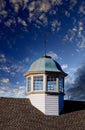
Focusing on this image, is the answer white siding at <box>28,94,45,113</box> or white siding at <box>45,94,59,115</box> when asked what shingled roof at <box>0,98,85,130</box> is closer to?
white siding at <box>28,94,45,113</box>

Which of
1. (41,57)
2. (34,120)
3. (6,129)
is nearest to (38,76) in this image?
(41,57)

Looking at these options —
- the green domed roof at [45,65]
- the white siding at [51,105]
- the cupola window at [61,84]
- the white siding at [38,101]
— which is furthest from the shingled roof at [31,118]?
the green domed roof at [45,65]

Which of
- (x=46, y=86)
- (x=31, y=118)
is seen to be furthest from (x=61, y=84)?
(x=31, y=118)

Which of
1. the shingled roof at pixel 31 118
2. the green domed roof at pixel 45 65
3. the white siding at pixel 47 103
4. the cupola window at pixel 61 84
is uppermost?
the green domed roof at pixel 45 65

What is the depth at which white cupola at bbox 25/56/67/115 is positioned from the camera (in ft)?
100

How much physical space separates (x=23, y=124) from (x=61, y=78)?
6906mm

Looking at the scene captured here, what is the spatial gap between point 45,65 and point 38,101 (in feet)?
11.0

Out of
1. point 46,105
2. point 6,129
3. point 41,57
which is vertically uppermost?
point 41,57

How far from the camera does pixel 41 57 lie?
32.3 meters

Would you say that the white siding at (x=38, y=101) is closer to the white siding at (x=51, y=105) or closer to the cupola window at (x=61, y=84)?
the white siding at (x=51, y=105)

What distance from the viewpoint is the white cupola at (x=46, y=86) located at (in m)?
30.5

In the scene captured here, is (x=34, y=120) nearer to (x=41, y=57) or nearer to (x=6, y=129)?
(x=6, y=129)

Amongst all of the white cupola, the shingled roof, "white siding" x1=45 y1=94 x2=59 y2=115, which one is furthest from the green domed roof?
the shingled roof

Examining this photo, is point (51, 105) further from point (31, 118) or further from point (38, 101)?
point (31, 118)
